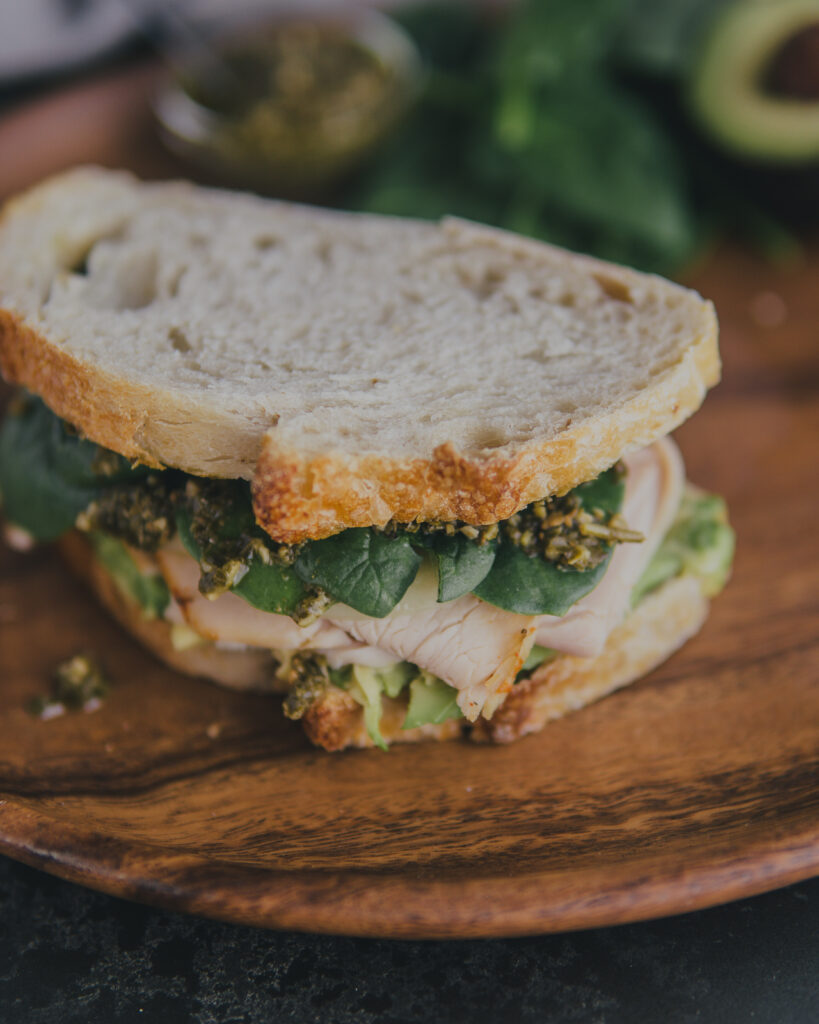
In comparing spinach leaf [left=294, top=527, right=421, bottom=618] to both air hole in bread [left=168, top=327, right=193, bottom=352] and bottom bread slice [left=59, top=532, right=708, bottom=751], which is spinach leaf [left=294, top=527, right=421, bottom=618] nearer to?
bottom bread slice [left=59, top=532, right=708, bottom=751]

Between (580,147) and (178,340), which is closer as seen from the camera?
(178,340)

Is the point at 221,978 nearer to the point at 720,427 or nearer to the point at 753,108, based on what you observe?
the point at 720,427

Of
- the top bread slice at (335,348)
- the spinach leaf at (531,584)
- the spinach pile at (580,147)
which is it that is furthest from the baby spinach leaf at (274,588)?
the spinach pile at (580,147)

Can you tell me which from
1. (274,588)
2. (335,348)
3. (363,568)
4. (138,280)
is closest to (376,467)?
(363,568)

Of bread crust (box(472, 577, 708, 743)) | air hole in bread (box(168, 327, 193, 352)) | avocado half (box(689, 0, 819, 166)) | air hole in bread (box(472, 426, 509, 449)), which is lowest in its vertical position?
bread crust (box(472, 577, 708, 743))

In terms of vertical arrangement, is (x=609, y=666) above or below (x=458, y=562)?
below

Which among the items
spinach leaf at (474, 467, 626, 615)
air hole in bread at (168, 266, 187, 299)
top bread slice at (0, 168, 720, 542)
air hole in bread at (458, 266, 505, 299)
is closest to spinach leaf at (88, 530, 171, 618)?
top bread slice at (0, 168, 720, 542)

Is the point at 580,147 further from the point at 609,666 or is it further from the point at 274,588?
the point at 274,588
